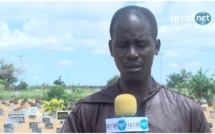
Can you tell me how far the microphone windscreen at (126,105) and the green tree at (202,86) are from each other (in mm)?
10861

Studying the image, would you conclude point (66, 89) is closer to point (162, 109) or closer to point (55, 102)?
point (55, 102)

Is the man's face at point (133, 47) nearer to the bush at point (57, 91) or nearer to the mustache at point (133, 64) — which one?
the mustache at point (133, 64)

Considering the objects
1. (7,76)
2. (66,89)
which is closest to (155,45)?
(66,89)

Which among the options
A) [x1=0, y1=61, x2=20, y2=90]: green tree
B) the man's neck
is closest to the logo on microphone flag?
the man's neck

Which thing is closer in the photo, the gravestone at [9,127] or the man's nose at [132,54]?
the man's nose at [132,54]

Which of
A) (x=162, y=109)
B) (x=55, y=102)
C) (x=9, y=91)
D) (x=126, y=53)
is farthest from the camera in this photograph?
(x=9, y=91)

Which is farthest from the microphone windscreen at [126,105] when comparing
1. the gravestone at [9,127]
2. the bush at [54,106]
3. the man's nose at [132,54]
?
the bush at [54,106]

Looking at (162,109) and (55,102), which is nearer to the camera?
(162,109)

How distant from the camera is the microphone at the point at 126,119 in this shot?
127 centimetres

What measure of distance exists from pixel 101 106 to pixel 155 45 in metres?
0.26

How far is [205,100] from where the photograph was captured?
11.6m

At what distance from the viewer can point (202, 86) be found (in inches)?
473

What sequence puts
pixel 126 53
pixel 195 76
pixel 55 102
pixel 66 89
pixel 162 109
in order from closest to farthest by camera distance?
pixel 126 53 → pixel 162 109 → pixel 55 102 → pixel 66 89 → pixel 195 76

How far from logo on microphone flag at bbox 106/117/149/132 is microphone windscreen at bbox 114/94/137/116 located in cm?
3
